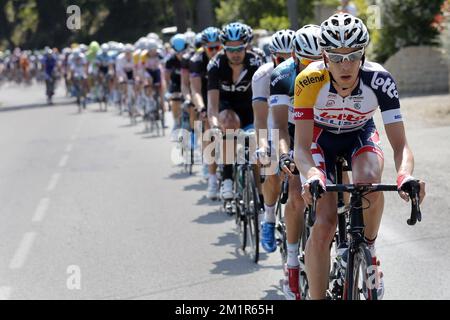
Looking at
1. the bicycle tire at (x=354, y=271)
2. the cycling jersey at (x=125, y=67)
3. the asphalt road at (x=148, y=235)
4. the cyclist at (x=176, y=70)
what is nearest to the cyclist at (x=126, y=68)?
the cycling jersey at (x=125, y=67)

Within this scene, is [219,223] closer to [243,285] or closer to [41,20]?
[243,285]

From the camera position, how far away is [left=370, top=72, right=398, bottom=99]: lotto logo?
18.5ft

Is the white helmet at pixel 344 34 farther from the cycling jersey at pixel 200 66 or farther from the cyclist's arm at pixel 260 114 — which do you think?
the cycling jersey at pixel 200 66

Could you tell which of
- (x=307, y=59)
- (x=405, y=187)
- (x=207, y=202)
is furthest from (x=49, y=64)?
(x=405, y=187)

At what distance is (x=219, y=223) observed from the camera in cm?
1080

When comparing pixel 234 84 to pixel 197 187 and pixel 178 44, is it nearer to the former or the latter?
pixel 197 187

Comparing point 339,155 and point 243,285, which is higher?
point 339,155

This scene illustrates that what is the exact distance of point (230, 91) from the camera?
33.2 feet

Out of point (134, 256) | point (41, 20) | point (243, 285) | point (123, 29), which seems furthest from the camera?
point (41, 20)

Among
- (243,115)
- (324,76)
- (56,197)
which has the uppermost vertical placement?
(324,76)

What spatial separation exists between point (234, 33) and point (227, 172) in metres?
1.56

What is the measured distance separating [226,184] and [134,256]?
4.37 ft

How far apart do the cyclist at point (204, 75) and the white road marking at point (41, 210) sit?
6.66 feet

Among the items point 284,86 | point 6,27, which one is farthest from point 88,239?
point 6,27
